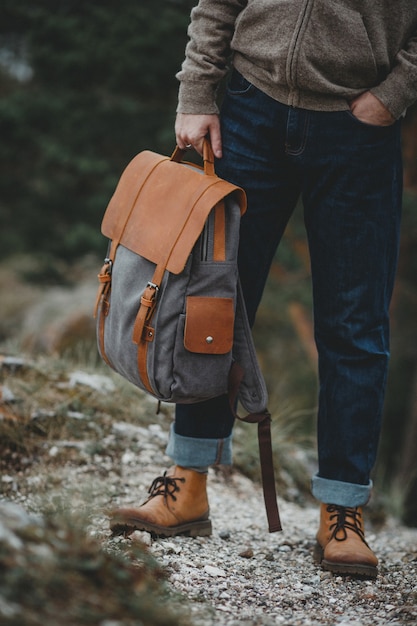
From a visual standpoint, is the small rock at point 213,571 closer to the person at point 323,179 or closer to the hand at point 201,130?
the person at point 323,179

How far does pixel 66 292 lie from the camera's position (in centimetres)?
721

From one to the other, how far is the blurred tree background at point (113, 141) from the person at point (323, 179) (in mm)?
3224

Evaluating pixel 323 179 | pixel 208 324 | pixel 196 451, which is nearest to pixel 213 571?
pixel 196 451

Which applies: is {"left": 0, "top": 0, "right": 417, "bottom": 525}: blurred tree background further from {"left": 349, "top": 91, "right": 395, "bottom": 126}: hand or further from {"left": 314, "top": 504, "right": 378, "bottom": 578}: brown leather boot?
{"left": 349, "top": 91, "right": 395, "bottom": 126}: hand

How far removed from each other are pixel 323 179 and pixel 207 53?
18.1 inches

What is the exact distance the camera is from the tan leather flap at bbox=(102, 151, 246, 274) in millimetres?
1691

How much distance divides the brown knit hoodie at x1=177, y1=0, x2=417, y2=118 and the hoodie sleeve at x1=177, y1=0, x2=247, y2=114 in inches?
2.2

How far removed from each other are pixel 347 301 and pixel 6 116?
550 cm

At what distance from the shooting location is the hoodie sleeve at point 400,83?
1685 millimetres

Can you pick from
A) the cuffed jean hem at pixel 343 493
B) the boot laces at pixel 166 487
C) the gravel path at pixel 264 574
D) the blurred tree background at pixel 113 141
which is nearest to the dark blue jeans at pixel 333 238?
the cuffed jean hem at pixel 343 493

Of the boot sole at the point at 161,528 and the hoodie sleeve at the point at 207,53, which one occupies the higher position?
the hoodie sleeve at the point at 207,53

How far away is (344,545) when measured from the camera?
1896 millimetres

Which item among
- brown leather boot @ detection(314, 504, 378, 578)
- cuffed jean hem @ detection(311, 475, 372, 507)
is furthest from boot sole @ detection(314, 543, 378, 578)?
cuffed jean hem @ detection(311, 475, 372, 507)

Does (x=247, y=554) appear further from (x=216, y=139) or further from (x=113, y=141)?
(x=113, y=141)
